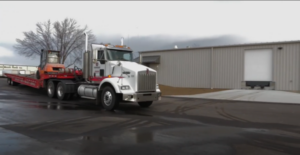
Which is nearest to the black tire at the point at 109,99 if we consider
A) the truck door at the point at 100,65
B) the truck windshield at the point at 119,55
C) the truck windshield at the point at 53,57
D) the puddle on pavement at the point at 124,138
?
the truck door at the point at 100,65

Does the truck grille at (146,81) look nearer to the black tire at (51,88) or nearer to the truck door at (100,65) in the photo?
the truck door at (100,65)

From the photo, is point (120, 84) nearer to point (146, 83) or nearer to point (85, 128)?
point (146, 83)

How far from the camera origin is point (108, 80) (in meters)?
11.1

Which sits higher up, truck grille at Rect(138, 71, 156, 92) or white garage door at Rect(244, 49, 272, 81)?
white garage door at Rect(244, 49, 272, 81)

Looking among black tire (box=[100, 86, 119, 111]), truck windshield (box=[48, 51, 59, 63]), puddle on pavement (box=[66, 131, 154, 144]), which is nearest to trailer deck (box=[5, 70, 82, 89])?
truck windshield (box=[48, 51, 59, 63])

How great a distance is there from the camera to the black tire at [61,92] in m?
14.3

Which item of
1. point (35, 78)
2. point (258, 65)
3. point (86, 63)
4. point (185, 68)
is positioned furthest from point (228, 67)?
point (35, 78)

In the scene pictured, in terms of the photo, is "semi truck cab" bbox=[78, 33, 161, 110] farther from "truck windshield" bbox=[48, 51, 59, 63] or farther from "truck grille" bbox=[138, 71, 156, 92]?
"truck windshield" bbox=[48, 51, 59, 63]

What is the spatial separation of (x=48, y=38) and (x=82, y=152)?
130 feet

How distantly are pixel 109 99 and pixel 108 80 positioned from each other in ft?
2.81

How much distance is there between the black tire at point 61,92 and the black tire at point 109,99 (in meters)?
3.67

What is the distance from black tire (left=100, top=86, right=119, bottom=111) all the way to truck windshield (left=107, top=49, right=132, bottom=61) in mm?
1653

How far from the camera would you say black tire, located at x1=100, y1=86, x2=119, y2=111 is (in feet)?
36.0

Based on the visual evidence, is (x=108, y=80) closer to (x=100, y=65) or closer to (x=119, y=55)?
(x=100, y=65)
